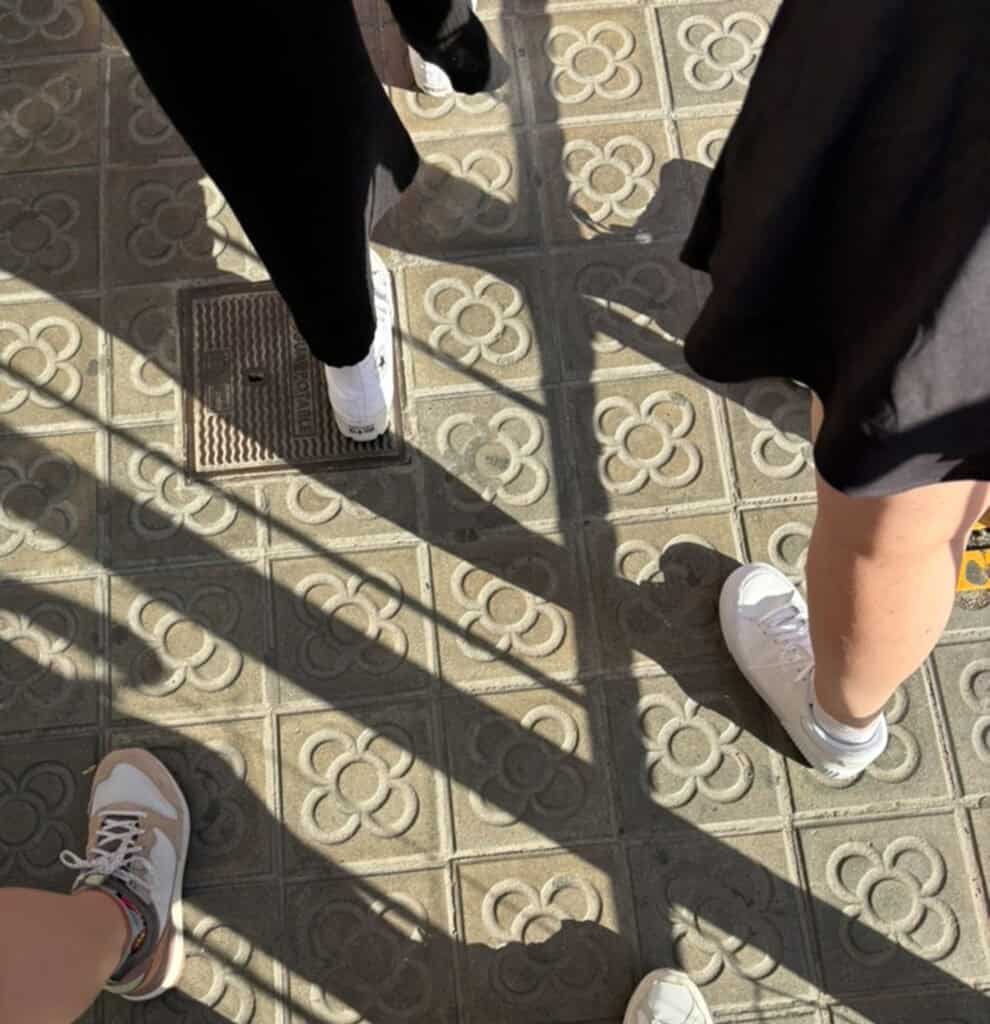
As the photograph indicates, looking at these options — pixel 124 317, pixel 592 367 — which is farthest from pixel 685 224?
pixel 124 317

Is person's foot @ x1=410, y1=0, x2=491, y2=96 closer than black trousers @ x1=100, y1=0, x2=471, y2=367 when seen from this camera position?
No

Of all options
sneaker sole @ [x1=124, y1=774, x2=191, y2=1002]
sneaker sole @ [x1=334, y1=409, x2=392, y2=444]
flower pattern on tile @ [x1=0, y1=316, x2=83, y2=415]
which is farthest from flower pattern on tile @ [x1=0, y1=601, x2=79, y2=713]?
sneaker sole @ [x1=334, y1=409, x2=392, y2=444]

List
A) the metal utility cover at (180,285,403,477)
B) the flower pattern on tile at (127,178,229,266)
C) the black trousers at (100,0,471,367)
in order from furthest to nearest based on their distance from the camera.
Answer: the flower pattern on tile at (127,178,229,266), the metal utility cover at (180,285,403,477), the black trousers at (100,0,471,367)

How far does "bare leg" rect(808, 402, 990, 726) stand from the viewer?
1207 millimetres

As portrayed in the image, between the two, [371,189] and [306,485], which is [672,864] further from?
[371,189]

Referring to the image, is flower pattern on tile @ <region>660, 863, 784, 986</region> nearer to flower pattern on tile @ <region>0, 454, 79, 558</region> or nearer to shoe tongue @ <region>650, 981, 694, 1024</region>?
shoe tongue @ <region>650, 981, 694, 1024</region>

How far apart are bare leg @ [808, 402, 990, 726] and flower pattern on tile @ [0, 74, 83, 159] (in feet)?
6.20

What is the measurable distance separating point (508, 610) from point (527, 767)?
297 mm

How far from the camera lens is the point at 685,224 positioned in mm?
2391

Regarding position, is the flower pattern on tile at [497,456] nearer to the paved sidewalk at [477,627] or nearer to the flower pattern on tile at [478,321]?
the paved sidewalk at [477,627]

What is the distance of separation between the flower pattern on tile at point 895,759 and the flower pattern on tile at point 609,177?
3.80 ft

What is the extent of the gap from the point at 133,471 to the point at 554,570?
0.87m

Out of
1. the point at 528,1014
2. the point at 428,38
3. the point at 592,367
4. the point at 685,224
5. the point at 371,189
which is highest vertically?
the point at 428,38

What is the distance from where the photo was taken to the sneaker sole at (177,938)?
6.22 ft
